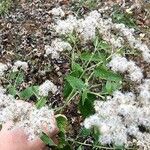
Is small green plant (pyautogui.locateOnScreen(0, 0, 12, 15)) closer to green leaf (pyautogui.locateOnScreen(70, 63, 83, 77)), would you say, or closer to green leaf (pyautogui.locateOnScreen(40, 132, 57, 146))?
green leaf (pyautogui.locateOnScreen(70, 63, 83, 77))

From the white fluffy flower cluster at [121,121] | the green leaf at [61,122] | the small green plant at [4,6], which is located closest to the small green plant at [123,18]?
the small green plant at [4,6]

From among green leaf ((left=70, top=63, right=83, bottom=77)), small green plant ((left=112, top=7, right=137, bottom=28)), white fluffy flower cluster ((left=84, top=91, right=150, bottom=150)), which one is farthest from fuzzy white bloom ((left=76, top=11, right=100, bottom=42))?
small green plant ((left=112, top=7, right=137, bottom=28))

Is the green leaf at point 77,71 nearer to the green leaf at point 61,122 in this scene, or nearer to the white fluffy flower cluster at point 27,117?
the green leaf at point 61,122

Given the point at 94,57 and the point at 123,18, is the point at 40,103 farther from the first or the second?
the point at 123,18

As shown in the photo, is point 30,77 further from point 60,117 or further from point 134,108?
point 134,108

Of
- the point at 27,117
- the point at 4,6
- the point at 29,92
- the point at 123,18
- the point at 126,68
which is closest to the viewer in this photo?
the point at 27,117

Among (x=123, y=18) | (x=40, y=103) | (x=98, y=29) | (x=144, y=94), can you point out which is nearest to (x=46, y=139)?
(x=40, y=103)
